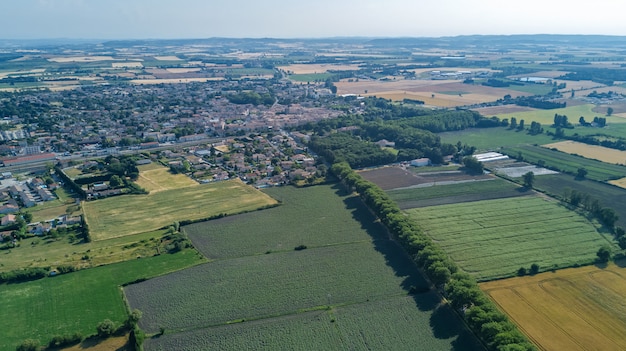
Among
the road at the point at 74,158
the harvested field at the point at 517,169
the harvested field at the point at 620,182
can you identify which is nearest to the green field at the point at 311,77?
the road at the point at 74,158

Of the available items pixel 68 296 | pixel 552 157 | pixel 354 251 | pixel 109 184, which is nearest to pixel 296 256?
pixel 354 251

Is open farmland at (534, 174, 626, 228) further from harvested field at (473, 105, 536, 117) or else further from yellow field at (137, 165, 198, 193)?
harvested field at (473, 105, 536, 117)

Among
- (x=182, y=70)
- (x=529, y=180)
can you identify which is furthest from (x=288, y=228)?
(x=182, y=70)

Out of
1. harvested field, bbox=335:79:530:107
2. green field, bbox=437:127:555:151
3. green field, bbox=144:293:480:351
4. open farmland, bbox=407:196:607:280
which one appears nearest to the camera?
green field, bbox=144:293:480:351

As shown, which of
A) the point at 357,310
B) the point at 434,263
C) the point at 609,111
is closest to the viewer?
the point at 357,310

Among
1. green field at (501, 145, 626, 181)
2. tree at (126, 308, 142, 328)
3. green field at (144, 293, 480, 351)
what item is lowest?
green field at (144, 293, 480, 351)

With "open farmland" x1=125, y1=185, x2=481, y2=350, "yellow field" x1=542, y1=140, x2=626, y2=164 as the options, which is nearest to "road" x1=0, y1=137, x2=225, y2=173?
"open farmland" x1=125, y1=185, x2=481, y2=350

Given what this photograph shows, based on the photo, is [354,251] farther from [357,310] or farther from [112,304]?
[112,304]

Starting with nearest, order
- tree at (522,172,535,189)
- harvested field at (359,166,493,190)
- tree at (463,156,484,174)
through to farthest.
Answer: tree at (522,172,535,189) → harvested field at (359,166,493,190) → tree at (463,156,484,174)
